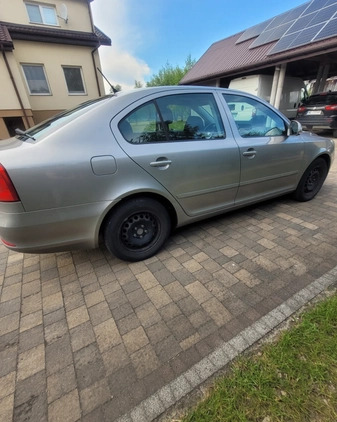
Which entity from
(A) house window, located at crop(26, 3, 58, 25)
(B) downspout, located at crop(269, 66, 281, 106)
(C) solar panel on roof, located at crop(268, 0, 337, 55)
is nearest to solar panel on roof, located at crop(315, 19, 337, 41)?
(C) solar panel on roof, located at crop(268, 0, 337, 55)

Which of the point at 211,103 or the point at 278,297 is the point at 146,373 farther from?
the point at 211,103

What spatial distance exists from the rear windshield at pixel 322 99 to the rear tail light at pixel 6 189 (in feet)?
33.0

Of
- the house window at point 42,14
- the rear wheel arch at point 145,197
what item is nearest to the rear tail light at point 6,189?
the rear wheel arch at point 145,197

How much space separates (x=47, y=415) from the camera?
1125 millimetres

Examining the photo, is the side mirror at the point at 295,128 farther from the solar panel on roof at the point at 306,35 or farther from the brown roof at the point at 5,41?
the brown roof at the point at 5,41

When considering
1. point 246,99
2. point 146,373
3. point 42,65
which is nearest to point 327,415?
point 146,373

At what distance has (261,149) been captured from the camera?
2588 millimetres

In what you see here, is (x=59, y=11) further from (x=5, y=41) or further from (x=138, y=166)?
(x=138, y=166)

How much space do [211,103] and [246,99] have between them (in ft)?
1.87

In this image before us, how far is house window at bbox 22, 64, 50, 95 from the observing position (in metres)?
9.77

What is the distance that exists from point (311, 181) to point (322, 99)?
6.82 metres

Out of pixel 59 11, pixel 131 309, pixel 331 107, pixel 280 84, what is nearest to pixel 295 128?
pixel 131 309

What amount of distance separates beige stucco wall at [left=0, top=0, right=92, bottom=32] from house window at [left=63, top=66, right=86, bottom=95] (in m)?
1.82

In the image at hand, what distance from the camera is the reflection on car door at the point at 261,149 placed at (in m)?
2.51
